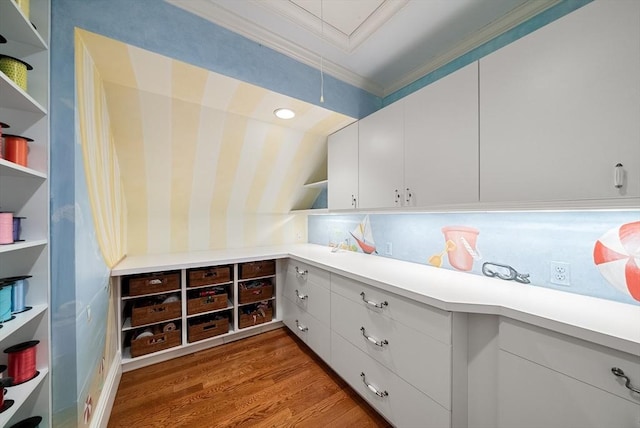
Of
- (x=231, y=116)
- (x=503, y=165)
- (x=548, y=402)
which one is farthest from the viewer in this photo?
(x=231, y=116)

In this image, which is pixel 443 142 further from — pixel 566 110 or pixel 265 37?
pixel 265 37

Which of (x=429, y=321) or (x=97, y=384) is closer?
(x=429, y=321)

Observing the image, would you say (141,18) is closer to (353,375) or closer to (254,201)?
(254,201)

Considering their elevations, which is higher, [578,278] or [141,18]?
[141,18]

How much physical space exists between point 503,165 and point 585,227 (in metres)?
0.53

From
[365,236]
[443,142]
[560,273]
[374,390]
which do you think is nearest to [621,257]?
[560,273]

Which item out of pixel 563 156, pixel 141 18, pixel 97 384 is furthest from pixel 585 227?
pixel 97 384

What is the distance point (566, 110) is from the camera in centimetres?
99

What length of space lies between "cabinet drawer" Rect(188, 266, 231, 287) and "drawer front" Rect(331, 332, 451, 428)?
122 cm

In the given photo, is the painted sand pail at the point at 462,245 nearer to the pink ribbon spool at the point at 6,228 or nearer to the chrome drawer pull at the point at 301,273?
the chrome drawer pull at the point at 301,273

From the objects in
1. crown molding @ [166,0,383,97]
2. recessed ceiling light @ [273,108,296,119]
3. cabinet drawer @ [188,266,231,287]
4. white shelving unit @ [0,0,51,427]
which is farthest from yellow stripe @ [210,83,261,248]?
white shelving unit @ [0,0,51,427]

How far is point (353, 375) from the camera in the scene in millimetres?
1665

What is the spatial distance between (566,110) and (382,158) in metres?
1.03

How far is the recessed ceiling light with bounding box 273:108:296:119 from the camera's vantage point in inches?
78.8
